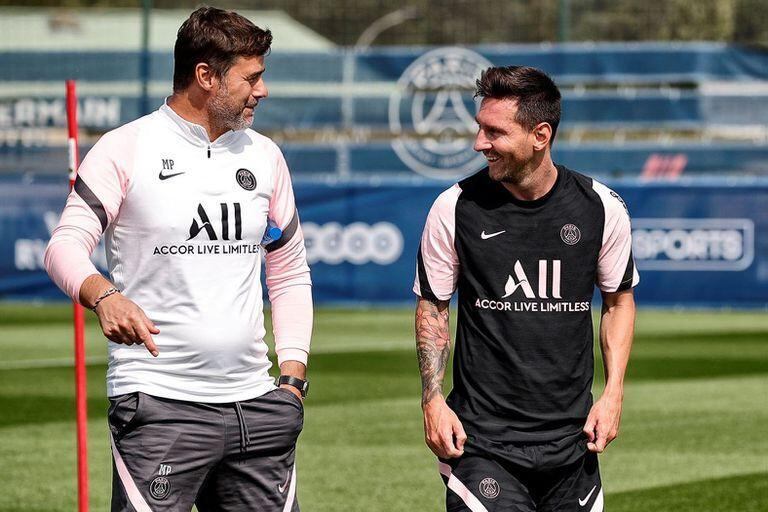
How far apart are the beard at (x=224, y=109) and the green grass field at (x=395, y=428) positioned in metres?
4.09

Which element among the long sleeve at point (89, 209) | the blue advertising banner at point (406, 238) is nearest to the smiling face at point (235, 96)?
the long sleeve at point (89, 209)

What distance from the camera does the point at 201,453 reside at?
15.6ft

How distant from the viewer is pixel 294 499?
4965mm

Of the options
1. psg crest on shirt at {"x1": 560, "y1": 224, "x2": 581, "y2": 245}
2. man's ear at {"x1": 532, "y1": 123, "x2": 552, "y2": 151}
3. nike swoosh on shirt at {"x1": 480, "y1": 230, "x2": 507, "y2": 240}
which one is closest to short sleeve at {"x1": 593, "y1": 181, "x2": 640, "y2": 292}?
psg crest on shirt at {"x1": 560, "y1": 224, "x2": 581, "y2": 245}

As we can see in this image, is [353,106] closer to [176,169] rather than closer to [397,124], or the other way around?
[397,124]

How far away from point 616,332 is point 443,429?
0.75 meters

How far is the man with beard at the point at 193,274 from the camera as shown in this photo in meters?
4.71

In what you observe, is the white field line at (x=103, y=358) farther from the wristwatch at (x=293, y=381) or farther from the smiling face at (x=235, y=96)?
the smiling face at (x=235, y=96)

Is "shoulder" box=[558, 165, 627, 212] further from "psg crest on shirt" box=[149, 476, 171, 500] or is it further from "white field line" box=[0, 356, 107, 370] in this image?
"white field line" box=[0, 356, 107, 370]

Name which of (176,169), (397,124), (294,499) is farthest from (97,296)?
(397,124)

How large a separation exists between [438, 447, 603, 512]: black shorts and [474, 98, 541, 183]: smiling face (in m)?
0.98

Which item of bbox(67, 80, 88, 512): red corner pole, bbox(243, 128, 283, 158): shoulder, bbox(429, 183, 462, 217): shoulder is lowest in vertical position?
bbox(67, 80, 88, 512): red corner pole

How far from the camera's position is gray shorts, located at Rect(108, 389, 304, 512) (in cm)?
471

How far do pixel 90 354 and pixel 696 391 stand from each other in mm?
6671
